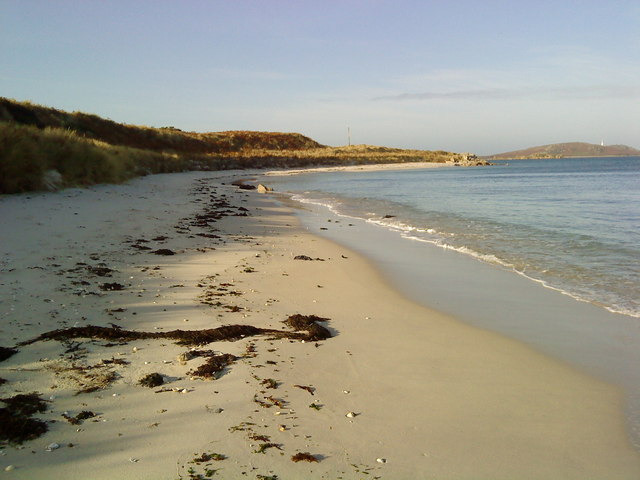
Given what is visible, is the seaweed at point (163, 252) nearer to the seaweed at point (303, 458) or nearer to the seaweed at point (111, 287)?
the seaweed at point (111, 287)

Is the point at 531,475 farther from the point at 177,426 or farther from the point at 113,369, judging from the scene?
the point at 113,369

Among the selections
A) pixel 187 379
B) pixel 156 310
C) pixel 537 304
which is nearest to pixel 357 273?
pixel 537 304

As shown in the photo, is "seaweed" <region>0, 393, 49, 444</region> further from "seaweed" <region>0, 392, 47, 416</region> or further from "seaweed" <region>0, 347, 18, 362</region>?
"seaweed" <region>0, 347, 18, 362</region>

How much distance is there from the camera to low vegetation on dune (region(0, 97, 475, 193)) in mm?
11000

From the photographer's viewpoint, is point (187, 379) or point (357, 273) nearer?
point (187, 379)

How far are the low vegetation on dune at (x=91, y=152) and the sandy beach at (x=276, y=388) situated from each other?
20.7 ft

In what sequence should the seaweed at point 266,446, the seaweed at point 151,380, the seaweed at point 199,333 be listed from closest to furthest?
1. the seaweed at point 266,446
2. the seaweed at point 151,380
3. the seaweed at point 199,333

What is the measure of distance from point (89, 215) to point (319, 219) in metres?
6.21

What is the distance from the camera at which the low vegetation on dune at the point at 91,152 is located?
36.1 ft

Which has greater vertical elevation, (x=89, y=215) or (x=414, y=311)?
(x=89, y=215)

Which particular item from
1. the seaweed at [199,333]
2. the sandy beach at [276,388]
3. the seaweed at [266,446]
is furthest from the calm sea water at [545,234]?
the seaweed at [266,446]

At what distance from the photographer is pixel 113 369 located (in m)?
3.21

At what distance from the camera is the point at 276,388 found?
3139mm

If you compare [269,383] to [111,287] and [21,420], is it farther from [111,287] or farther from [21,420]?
[111,287]
